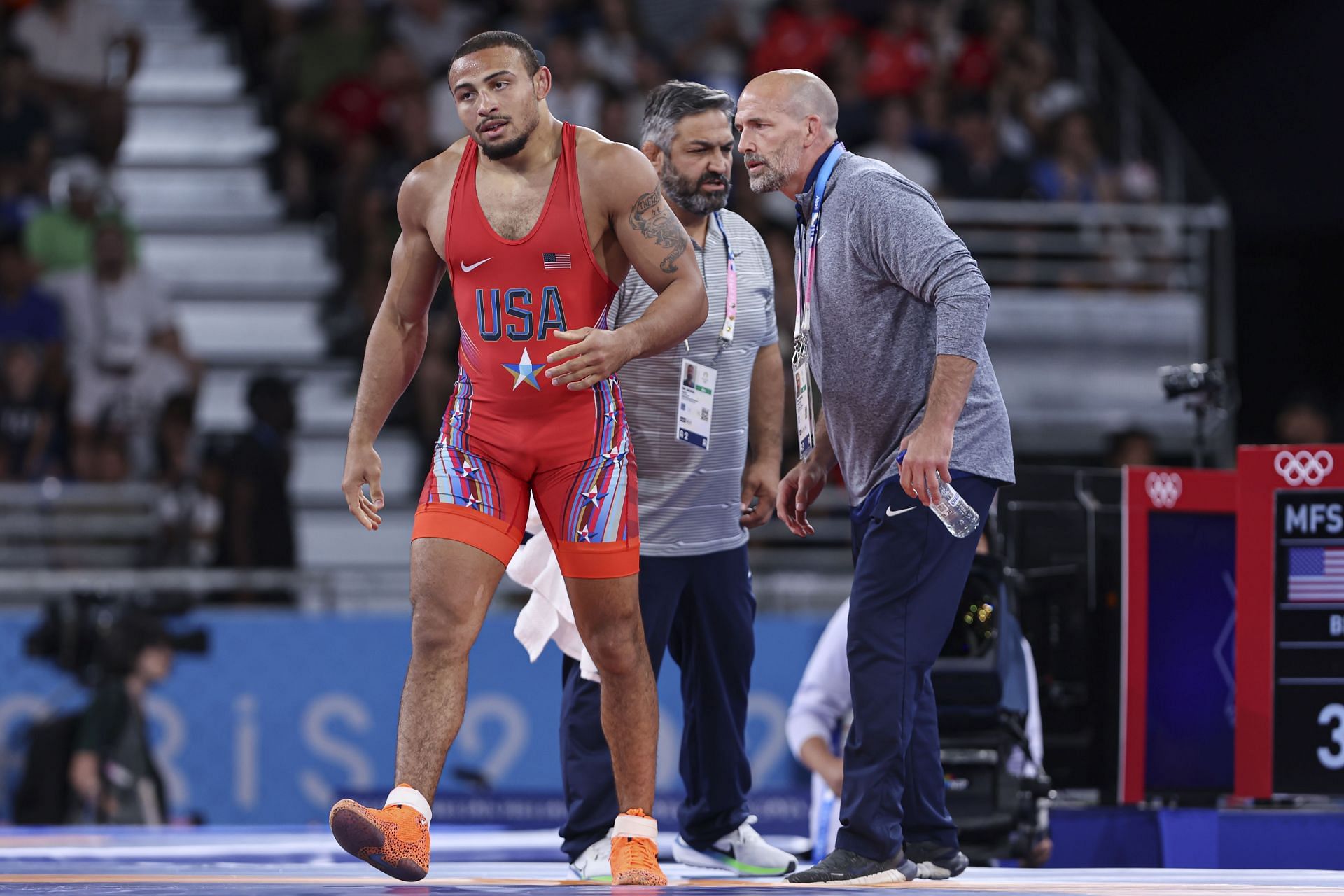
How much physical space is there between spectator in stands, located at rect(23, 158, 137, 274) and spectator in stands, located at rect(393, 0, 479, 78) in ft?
7.37

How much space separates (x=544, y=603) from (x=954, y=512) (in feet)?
3.82

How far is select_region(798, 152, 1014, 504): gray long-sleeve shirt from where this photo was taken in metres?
3.91

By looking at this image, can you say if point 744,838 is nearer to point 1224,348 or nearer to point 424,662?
point 424,662

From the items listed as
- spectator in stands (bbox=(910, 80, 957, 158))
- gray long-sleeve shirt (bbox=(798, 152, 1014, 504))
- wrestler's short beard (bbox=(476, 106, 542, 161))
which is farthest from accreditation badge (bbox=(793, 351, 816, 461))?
spectator in stands (bbox=(910, 80, 957, 158))

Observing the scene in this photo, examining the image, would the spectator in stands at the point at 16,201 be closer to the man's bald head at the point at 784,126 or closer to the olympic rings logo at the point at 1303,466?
the man's bald head at the point at 784,126

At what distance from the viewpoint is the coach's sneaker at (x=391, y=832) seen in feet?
11.6

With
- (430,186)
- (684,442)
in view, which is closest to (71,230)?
(684,442)

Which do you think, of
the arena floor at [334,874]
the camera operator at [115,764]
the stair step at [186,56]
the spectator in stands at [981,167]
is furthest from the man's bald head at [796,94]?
the stair step at [186,56]

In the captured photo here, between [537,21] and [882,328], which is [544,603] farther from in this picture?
[537,21]

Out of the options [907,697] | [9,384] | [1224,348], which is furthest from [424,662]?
[1224,348]

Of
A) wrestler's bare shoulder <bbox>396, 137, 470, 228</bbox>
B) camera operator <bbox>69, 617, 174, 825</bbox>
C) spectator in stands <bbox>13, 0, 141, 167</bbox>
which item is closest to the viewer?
wrestler's bare shoulder <bbox>396, 137, 470, 228</bbox>

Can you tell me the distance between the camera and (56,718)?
7.37m

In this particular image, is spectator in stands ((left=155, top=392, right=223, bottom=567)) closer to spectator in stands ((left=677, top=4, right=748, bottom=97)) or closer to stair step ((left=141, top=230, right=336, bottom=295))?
stair step ((left=141, top=230, right=336, bottom=295))

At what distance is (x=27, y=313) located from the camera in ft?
32.6
